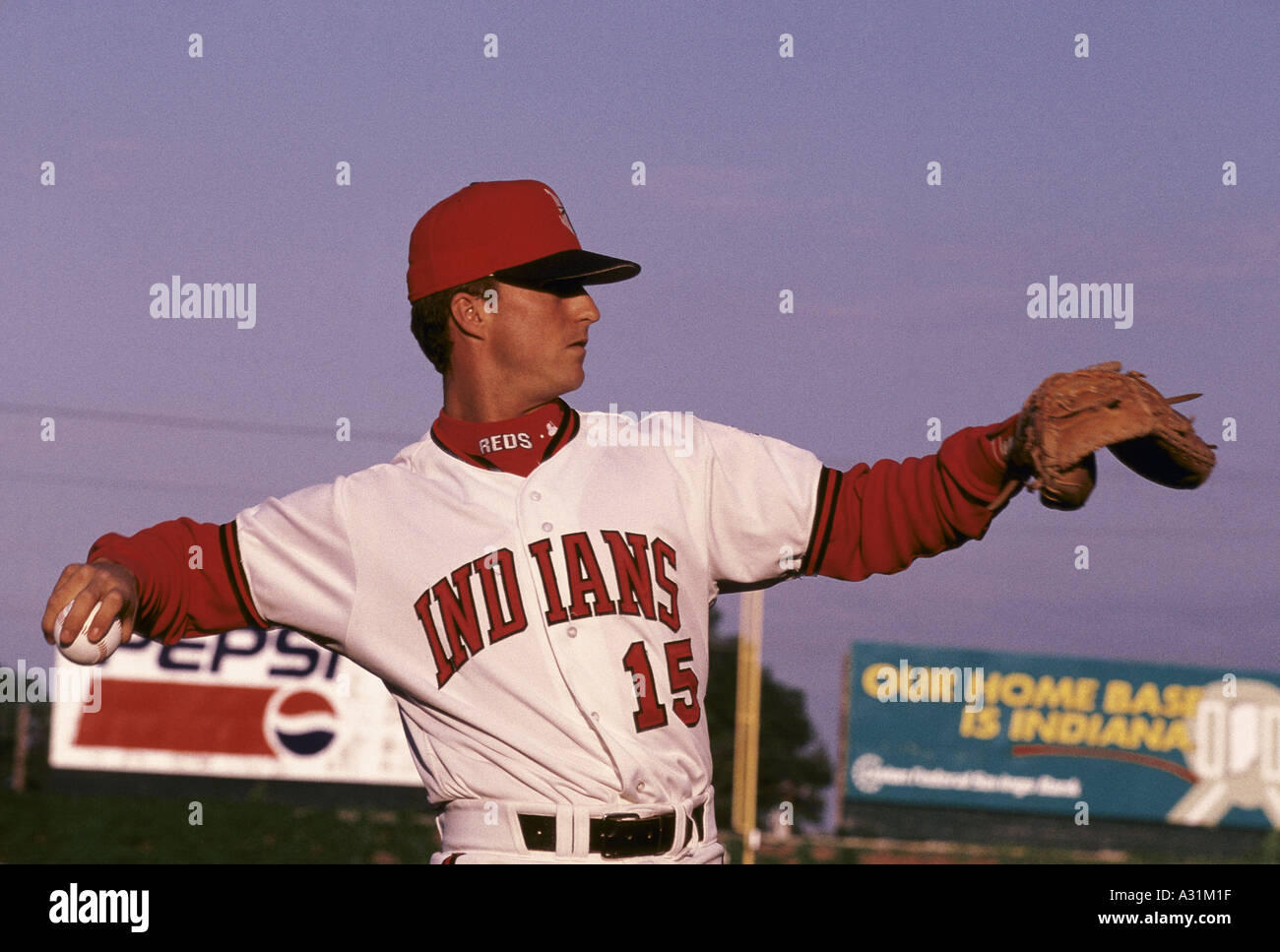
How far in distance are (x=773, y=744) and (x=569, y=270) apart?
3146cm

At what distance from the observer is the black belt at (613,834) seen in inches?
155

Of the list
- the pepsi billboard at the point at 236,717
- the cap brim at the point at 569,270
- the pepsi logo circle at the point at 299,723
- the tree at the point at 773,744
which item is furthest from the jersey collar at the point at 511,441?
the tree at the point at 773,744

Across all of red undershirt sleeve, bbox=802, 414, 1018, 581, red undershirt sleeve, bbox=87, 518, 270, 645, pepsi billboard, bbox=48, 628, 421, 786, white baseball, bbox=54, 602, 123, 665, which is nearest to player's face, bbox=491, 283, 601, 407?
red undershirt sleeve, bbox=802, 414, 1018, 581

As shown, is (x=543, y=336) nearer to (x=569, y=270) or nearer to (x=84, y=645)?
(x=569, y=270)

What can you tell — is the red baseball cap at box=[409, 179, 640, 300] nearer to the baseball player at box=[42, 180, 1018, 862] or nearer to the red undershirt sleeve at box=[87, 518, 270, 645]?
the baseball player at box=[42, 180, 1018, 862]

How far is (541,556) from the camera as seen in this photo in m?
4.11

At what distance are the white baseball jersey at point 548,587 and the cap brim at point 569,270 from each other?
46cm

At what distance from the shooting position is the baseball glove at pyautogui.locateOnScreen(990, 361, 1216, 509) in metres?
3.58

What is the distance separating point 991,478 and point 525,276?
4.59ft

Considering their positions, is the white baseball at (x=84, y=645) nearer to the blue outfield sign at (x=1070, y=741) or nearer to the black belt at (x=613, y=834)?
the black belt at (x=613, y=834)

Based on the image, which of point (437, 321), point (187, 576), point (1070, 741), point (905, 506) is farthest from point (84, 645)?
point (1070, 741)

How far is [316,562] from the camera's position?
4223 mm
